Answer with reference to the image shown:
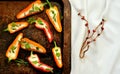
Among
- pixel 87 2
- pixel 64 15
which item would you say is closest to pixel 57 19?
pixel 64 15

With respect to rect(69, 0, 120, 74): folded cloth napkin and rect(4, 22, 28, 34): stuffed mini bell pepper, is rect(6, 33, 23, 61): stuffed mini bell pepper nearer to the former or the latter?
rect(4, 22, 28, 34): stuffed mini bell pepper

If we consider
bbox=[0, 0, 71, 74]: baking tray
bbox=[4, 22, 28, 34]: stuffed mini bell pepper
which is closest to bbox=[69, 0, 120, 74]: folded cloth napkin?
bbox=[0, 0, 71, 74]: baking tray

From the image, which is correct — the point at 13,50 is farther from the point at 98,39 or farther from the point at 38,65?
the point at 98,39

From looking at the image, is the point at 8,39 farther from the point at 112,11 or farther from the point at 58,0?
the point at 112,11

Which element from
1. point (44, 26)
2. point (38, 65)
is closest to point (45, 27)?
point (44, 26)

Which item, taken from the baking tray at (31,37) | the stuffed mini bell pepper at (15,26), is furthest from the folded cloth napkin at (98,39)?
the stuffed mini bell pepper at (15,26)
